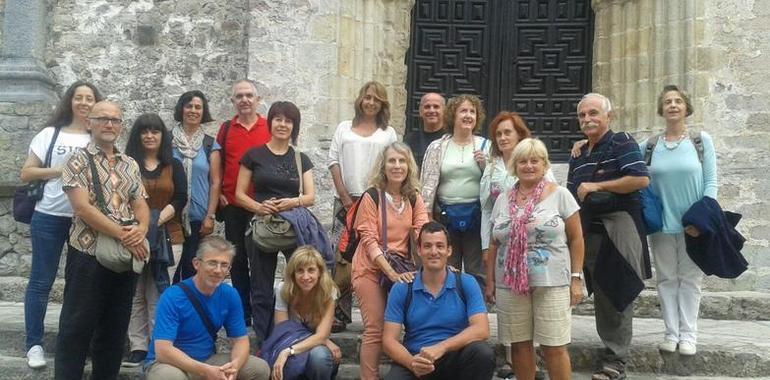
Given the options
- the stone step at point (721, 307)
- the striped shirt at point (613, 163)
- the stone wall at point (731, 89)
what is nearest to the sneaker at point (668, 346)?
the striped shirt at point (613, 163)

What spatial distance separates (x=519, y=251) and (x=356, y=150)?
156cm

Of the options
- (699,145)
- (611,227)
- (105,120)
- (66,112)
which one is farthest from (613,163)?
(66,112)

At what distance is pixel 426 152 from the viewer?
523 centimetres

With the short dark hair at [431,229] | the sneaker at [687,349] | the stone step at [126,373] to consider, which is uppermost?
the short dark hair at [431,229]

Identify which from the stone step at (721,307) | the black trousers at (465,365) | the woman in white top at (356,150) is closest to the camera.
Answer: the black trousers at (465,365)

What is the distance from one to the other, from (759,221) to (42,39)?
7.05 m

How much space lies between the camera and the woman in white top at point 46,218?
480 cm

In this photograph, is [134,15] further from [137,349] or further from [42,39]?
[137,349]

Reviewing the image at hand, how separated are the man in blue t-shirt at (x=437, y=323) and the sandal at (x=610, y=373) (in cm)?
84

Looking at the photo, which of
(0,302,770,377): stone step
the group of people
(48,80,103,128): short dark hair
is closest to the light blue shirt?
the group of people

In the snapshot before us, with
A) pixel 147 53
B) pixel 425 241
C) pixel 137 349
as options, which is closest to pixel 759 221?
pixel 425 241

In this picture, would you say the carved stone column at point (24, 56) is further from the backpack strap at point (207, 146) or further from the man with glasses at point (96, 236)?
the man with glasses at point (96, 236)

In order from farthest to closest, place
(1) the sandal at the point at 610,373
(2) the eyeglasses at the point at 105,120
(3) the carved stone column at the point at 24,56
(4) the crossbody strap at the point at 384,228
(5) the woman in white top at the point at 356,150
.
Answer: (3) the carved stone column at the point at 24,56
(5) the woman in white top at the point at 356,150
(1) the sandal at the point at 610,373
(4) the crossbody strap at the point at 384,228
(2) the eyeglasses at the point at 105,120

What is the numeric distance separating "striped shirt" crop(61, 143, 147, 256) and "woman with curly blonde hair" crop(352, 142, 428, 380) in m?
1.31
